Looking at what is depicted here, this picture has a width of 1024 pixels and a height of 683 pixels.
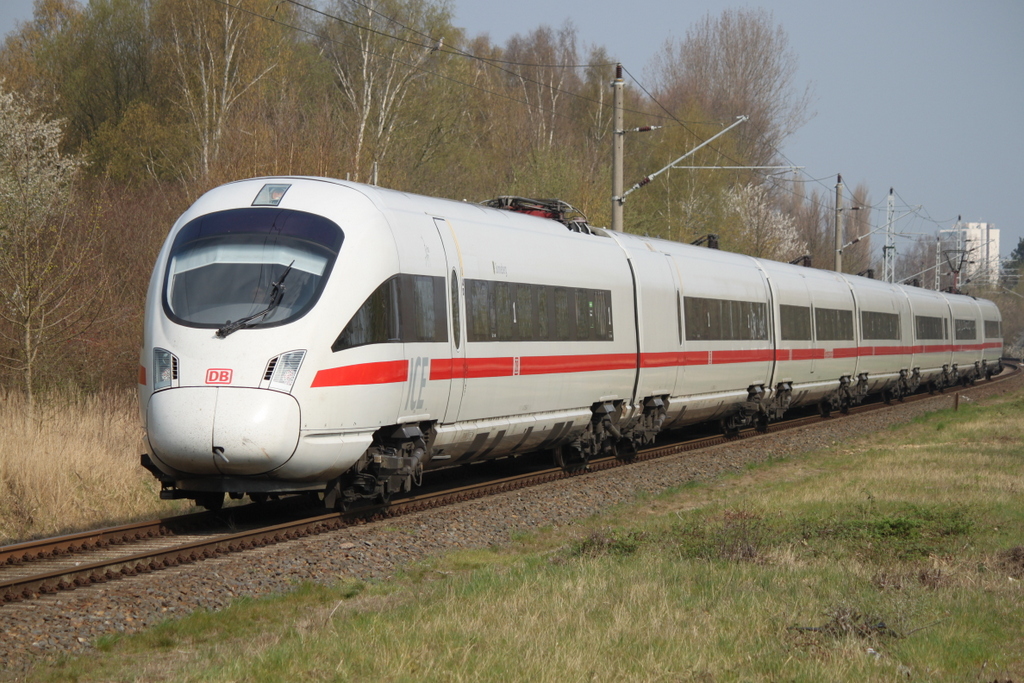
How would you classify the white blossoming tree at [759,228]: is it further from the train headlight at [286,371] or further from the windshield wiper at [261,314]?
the train headlight at [286,371]

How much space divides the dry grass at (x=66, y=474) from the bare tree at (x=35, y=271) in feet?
4.14

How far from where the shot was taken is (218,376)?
962 cm

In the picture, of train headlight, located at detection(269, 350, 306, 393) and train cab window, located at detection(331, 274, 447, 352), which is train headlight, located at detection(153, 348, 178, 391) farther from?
train cab window, located at detection(331, 274, 447, 352)

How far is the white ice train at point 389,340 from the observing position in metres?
9.73

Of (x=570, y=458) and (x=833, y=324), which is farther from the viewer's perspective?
(x=833, y=324)

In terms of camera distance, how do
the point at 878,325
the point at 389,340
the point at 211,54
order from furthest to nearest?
the point at 211,54 < the point at 878,325 < the point at 389,340

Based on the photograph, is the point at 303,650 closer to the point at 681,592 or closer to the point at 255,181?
the point at 681,592

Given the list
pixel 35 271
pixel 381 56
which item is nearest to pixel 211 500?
pixel 35 271

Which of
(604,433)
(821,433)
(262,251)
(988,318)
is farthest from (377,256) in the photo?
(988,318)

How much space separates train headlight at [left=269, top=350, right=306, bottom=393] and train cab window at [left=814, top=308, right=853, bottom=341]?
17.4m

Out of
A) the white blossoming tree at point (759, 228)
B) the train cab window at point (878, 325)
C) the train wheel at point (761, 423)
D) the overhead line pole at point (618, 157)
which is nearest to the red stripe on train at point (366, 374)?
the overhead line pole at point (618, 157)

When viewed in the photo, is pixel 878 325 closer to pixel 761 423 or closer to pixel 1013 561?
pixel 761 423

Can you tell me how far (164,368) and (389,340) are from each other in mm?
2146

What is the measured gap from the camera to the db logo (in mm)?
9594
